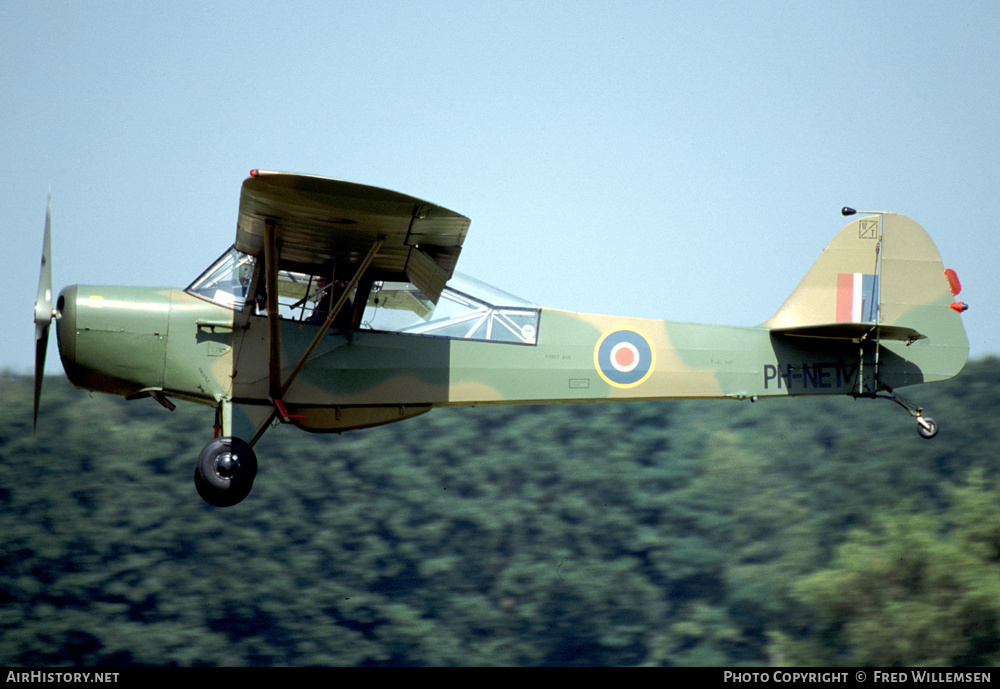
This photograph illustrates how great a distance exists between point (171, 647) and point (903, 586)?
13.6m

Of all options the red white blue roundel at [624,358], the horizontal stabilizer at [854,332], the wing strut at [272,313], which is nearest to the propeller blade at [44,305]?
the wing strut at [272,313]

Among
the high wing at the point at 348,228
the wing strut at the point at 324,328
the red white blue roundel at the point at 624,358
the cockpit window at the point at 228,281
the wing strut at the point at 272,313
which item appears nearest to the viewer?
the high wing at the point at 348,228

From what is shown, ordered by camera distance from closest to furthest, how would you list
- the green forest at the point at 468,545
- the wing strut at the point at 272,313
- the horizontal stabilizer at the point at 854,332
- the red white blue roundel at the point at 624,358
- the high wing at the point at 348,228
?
the high wing at the point at 348,228
the wing strut at the point at 272,313
the horizontal stabilizer at the point at 854,332
the red white blue roundel at the point at 624,358
the green forest at the point at 468,545

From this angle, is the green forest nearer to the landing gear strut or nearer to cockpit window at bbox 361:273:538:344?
the landing gear strut

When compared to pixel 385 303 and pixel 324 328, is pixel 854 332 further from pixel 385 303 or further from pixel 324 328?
pixel 324 328

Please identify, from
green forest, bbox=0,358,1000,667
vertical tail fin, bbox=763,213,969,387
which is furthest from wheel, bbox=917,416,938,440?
green forest, bbox=0,358,1000,667

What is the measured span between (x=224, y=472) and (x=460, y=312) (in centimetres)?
222

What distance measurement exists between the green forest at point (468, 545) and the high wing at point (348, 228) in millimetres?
12760

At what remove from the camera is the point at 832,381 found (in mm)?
8820

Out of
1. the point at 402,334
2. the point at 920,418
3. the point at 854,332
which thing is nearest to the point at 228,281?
the point at 402,334

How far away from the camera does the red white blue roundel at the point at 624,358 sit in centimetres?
863

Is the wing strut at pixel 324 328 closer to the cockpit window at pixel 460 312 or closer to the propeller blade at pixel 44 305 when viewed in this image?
the cockpit window at pixel 460 312

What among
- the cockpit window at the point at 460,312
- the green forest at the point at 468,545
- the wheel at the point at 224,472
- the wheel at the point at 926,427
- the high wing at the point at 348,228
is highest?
the high wing at the point at 348,228

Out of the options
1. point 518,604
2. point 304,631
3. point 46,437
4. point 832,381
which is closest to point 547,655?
point 518,604
